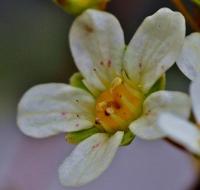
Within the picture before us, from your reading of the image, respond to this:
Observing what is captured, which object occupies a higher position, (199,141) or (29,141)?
(199,141)

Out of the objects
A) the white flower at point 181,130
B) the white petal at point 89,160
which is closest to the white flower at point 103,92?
the white petal at point 89,160

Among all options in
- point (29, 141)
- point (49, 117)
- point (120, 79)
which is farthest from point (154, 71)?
point (29, 141)

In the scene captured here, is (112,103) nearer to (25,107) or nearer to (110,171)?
(25,107)

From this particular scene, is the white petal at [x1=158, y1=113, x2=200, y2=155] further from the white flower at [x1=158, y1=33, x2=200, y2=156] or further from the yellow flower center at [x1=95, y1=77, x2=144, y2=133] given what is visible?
the yellow flower center at [x1=95, y1=77, x2=144, y2=133]

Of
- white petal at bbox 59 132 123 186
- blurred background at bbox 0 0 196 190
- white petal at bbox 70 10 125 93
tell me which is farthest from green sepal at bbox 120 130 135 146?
blurred background at bbox 0 0 196 190

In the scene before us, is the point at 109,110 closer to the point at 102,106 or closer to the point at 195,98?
the point at 102,106
